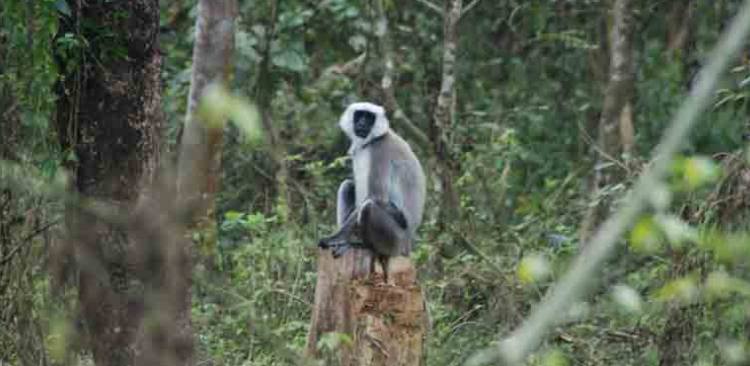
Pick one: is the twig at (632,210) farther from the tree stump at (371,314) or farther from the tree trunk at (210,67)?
the tree trunk at (210,67)

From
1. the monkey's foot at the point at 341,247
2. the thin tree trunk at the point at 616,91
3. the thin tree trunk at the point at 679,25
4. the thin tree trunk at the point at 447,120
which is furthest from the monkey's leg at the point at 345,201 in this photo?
the thin tree trunk at the point at 679,25

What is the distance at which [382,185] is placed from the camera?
1002 centimetres

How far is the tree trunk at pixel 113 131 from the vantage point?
689 cm

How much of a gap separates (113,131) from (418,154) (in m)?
5.62

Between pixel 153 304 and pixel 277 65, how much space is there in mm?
9749

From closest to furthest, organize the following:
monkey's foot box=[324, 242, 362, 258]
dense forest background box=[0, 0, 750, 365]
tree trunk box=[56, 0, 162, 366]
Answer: dense forest background box=[0, 0, 750, 365] < tree trunk box=[56, 0, 162, 366] < monkey's foot box=[324, 242, 362, 258]

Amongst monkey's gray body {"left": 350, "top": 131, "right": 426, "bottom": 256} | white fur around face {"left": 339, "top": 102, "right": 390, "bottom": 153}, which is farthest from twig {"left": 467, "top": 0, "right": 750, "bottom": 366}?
white fur around face {"left": 339, "top": 102, "right": 390, "bottom": 153}

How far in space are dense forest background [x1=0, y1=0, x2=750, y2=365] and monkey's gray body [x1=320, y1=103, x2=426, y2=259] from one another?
0.35m

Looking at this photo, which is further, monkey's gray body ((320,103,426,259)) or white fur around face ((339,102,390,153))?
white fur around face ((339,102,390,153))

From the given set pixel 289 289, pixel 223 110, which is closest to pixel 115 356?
pixel 289 289

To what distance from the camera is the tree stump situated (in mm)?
6930

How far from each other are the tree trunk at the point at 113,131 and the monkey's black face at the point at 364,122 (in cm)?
296

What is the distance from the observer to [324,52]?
1382cm

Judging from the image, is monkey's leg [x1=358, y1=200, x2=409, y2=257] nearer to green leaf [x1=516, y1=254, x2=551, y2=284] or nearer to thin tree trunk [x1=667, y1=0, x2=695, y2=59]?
thin tree trunk [x1=667, y1=0, x2=695, y2=59]
